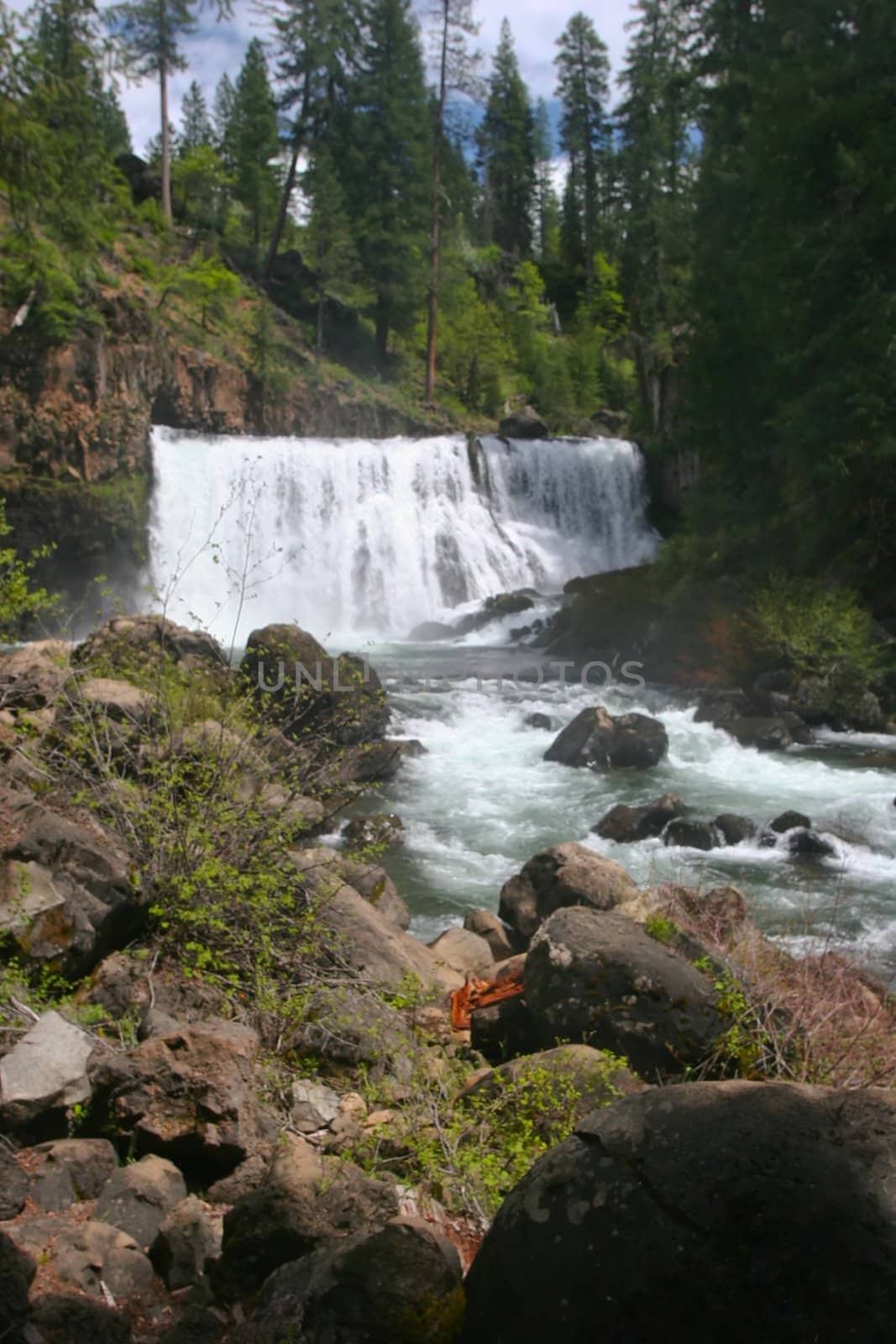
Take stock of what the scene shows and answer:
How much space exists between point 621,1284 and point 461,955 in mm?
4899

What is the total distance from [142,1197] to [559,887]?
4372 mm

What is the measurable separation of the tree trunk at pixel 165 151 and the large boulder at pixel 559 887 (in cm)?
3097

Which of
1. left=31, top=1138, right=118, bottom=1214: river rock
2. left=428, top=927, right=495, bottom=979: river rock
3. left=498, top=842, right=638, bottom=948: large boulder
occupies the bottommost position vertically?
left=428, top=927, right=495, bottom=979: river rock

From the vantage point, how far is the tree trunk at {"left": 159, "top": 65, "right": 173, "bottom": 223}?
3111cm

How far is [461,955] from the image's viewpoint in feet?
22.5

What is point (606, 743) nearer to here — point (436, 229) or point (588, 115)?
point (436, 229)

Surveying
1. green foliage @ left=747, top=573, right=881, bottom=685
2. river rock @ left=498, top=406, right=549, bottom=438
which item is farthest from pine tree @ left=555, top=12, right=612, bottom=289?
green foliage @ left=747, top=573, right=881, bottom=685

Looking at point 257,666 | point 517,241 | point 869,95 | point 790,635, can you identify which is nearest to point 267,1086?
point 257,666

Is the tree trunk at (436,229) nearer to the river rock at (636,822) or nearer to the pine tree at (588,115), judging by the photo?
the pine tree at (588,115)

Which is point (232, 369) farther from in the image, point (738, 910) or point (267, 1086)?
point (267, 1086)

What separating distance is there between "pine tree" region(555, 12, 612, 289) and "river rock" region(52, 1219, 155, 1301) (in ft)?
160

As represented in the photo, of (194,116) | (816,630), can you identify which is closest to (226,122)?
(194,116)

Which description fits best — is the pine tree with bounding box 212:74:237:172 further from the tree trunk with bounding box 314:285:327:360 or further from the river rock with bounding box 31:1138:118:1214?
the river rock with bounding box 31:1138:118:1214

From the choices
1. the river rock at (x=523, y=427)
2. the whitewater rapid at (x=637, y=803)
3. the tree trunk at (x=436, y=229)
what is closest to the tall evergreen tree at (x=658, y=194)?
the river rock at (x=523, y=427)
